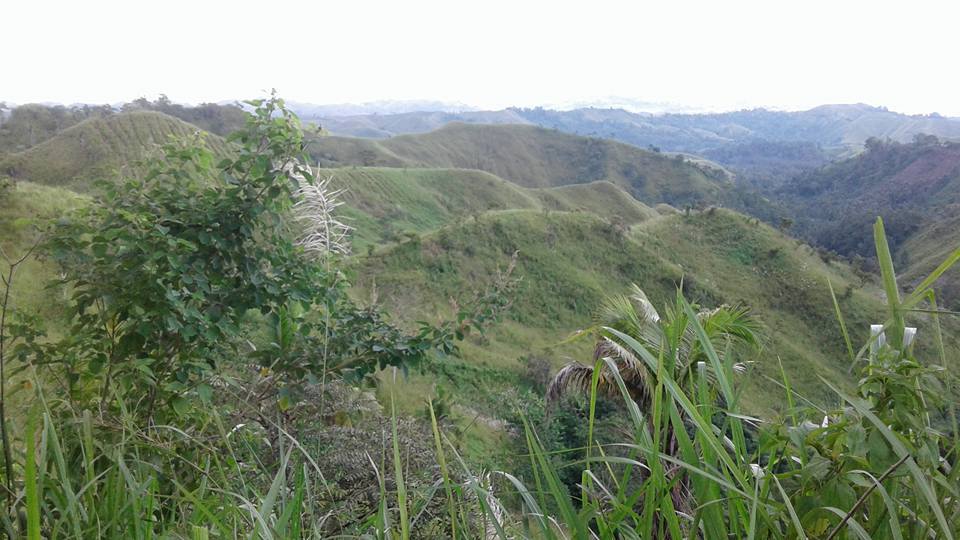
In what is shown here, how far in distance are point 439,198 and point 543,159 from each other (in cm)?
4612

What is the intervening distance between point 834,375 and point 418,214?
3530cm

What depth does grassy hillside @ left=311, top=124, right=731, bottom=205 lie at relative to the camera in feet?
267

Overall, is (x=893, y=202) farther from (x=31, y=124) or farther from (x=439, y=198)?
(x=31, y=124)

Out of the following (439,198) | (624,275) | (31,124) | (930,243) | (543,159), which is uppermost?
(31,124)

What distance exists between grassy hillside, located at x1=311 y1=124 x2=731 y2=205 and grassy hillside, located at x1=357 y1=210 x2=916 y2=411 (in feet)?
157

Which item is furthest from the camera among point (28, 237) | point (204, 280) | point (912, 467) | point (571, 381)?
point (28, 237)

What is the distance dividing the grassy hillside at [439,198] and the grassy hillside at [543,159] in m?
21.2

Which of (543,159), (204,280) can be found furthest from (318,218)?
(543,159)

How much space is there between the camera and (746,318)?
17.1 ft

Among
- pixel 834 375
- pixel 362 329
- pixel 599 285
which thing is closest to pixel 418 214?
pixel 599 285

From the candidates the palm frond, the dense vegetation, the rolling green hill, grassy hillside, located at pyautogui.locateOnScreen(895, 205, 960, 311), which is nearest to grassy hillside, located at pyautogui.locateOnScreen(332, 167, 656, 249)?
grassy hillside, located at pyautogui.locateOnScreen(895, 205, 960, 311)

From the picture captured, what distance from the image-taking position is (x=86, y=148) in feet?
154

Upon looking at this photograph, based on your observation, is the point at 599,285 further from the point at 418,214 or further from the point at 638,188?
the point at 638,188

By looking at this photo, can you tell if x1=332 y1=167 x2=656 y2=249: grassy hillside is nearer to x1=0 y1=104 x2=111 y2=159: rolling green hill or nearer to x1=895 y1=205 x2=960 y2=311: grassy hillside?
x1=895 y1=205 x2=960 y2=311: grassy hillside
